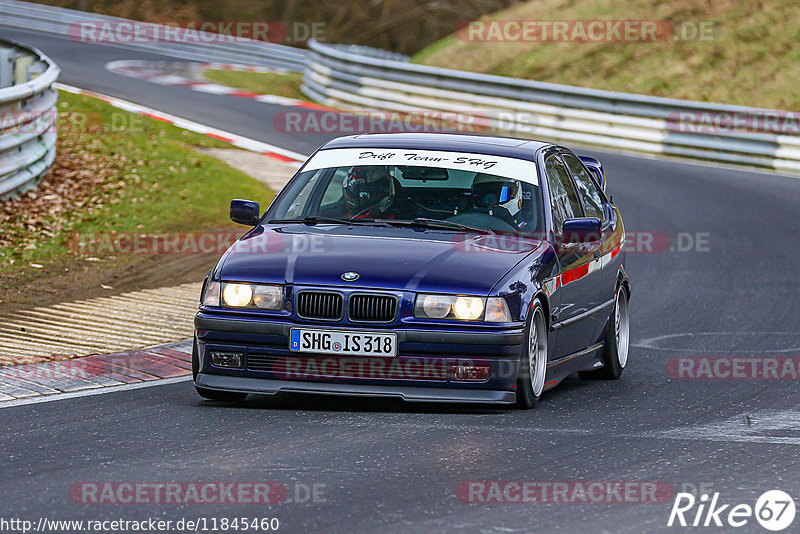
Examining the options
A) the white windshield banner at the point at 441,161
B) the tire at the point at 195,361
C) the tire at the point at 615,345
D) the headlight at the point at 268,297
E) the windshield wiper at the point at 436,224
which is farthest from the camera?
the tire at the point at 615,345

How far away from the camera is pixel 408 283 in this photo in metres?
7.42

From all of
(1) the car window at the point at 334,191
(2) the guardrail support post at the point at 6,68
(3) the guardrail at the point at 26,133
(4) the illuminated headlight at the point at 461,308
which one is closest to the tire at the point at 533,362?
(4) the illuminated headlight at the point at 461,308

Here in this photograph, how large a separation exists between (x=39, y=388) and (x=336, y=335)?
6.88ft

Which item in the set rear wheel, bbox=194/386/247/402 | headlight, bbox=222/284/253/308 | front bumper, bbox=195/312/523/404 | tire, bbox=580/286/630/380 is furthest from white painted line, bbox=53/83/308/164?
front bumper, bbox=195/312/523/404

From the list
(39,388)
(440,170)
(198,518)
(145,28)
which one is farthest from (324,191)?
(145,28)

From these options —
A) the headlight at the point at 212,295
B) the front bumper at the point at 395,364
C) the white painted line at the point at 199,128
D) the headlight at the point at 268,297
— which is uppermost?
the headlight at the point at 268,297

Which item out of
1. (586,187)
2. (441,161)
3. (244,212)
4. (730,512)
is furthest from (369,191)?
(730,512)

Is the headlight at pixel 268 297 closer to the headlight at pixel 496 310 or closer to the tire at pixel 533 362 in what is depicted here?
the headlight at pixel 496 310

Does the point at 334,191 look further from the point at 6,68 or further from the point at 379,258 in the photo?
the point at 6,68

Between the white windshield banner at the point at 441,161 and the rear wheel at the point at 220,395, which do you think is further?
the white windshield banner at the point at 441,161

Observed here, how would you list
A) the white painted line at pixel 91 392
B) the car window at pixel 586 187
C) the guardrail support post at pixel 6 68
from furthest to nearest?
the guardrail support post at pixel 6 68
the car window at pixel 586 187
the white painted line at pixel 91 392

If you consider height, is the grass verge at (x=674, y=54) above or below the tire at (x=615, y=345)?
below

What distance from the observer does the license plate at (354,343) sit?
7.37 meters

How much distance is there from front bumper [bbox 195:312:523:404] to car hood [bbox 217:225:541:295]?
24cm
